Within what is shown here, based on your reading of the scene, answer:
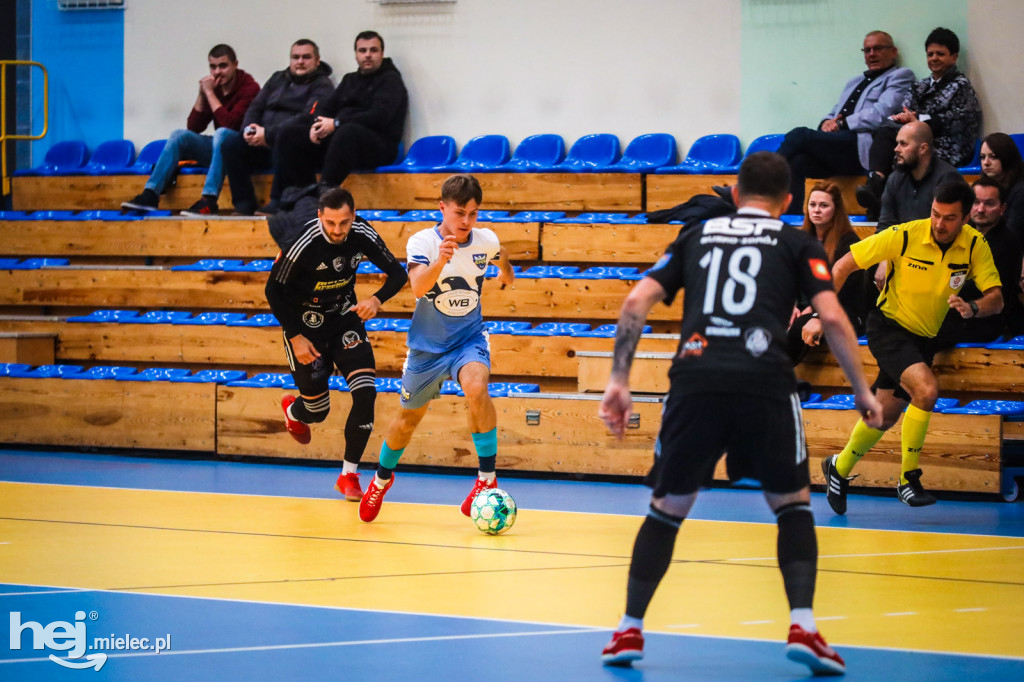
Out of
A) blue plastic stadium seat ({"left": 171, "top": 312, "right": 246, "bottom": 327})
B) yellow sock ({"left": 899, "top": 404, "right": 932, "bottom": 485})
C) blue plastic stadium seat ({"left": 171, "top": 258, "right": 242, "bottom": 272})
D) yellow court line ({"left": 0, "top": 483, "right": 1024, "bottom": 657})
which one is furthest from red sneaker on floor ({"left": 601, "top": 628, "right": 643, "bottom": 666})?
blue plastic stadium seat ({"left": 171, "top": 258, "right": 242, "bottom": 272})

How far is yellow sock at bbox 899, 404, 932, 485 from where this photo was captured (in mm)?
7059

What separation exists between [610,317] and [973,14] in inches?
167

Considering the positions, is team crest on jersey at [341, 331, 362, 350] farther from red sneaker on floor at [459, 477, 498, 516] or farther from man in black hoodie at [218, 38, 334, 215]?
man in black hoodie at [218, 38, 334, 215]

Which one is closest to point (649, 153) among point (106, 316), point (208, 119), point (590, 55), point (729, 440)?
point (590, 55)

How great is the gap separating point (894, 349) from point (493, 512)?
2.68 metres

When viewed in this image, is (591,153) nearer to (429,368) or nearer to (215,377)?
(215,377)

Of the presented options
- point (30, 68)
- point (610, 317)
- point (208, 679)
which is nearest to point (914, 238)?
point (610, 317)

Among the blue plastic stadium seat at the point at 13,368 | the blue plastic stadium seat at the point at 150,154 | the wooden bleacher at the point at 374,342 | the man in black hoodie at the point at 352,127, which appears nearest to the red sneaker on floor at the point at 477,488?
the wooden bleacher at the point at 374,342

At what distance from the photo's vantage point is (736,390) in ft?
11.9

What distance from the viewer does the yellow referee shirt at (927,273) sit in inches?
272

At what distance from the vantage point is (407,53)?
12539mm

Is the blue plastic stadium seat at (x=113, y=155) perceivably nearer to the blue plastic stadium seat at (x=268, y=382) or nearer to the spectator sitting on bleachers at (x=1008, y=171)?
the blue plastic stadium seat at (x=268, y=382)

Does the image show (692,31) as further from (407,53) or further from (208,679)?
(208,679)

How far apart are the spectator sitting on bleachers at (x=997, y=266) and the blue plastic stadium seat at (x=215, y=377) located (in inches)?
230
